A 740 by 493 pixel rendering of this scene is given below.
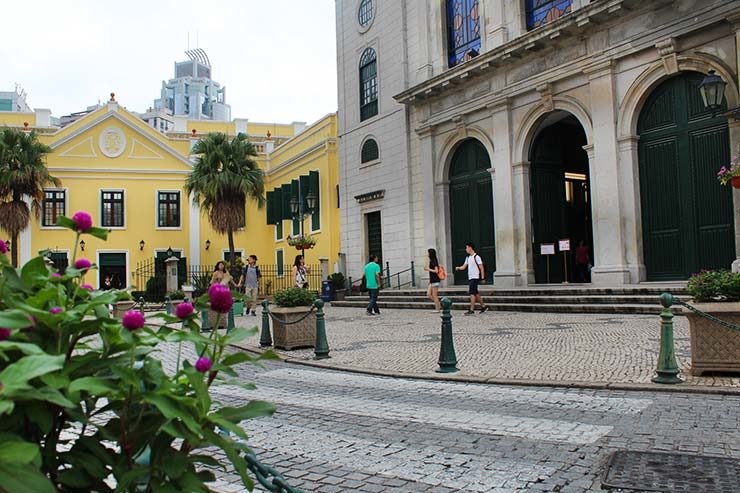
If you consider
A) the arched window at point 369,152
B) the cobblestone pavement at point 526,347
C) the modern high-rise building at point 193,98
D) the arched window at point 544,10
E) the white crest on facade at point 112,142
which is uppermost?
the modern high-rise building at point 193,98

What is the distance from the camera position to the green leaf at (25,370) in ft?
4.75

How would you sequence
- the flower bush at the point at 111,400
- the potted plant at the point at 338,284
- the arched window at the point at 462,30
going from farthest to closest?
the potted plant at the point at 338,284
the arched window at the point at 462,30
the flower bush at the point at 111,400

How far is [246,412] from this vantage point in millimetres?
2047

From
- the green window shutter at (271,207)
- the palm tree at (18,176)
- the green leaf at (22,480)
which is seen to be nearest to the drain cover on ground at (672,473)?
the green leaf at (22,480)

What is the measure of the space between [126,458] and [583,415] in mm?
4946

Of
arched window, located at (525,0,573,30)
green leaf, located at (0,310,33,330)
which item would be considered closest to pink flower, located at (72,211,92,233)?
green leaf, located at (0,310,33,330)

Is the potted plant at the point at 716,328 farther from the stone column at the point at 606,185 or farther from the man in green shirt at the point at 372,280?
the man in green shirt at the point at 372,280

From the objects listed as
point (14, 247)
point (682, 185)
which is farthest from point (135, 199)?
point (682, 185)

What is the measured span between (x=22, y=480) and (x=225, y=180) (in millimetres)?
32459

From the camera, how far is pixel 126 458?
6.41ft

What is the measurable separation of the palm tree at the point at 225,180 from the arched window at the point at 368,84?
8211 millimetres

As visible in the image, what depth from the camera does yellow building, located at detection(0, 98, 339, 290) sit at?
39.2 metres

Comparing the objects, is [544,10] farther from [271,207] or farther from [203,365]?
[271,207]

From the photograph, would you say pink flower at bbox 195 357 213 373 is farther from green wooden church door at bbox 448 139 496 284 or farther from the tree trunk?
the tree trunk
